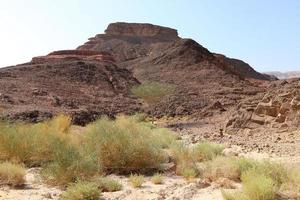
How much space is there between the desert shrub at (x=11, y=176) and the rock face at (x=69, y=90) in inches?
449

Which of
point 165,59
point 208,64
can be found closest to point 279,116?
point 208,64

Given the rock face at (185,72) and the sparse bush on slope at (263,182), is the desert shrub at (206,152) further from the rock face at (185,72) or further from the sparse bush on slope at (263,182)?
the rock face at (185,72)

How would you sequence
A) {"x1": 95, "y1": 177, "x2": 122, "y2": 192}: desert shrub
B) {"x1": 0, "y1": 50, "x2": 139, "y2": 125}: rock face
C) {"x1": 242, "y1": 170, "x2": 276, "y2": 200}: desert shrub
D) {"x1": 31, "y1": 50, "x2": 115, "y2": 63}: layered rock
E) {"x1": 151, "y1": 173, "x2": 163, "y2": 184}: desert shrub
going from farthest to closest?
{"x1": 31, "y1": 50, "x2": 115, "y2": 63}: layered rock
{"x1": 0, "y1": 50, "x2": 139, "y2": 125}: rock face
{"x1": 151, "y1": 173, "x2": 163, "y2": 184}: desert shrub
{"x1": 95, "y1": 177, "x2": 122, "y2": 192}: desert shrub
{"x1": 242, "y1": 170, "x2": 276, "y2": 200}: desert shrub

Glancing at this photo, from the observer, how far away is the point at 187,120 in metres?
33.3

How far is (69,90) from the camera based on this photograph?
142ft

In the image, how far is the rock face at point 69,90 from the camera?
28.5 meters

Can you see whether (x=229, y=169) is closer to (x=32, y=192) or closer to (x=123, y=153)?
(x=123, y=153)

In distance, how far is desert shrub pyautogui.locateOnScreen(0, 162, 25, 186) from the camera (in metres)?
11.8

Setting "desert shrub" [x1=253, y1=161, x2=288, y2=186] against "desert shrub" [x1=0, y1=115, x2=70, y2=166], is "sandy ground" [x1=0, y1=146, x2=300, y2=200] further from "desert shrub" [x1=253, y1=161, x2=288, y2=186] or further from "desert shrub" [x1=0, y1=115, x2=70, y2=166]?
"desert shrub" [x1=0, y1=115, x2=70, y2=166]

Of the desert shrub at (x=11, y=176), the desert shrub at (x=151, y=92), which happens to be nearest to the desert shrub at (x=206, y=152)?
the desert shrub at (x=11, y=176)

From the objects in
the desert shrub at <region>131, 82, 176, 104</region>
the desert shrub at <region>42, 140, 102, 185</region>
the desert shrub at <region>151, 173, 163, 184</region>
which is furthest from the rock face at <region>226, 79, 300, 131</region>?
the desert shrub at <region>131, 82, 176, 104</region>

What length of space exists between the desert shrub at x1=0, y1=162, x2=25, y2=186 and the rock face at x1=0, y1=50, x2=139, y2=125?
11395 mm

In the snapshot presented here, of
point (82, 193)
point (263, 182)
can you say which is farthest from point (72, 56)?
point (263, 182)

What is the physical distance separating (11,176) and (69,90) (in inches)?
1246
